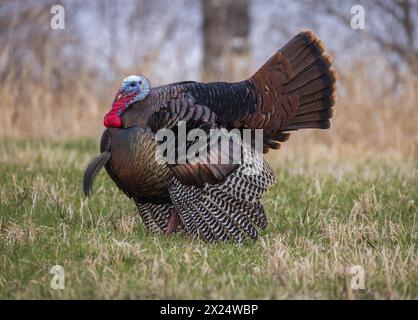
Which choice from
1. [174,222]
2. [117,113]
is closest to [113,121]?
[117,113]

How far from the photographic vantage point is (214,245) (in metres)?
4.16

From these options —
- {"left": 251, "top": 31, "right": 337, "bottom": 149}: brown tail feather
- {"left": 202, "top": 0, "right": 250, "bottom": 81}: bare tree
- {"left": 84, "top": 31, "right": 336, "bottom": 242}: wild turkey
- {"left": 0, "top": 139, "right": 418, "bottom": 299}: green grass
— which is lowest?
{"left": 0, "top": 139, "right": 418, "bottom": 299}: green grass

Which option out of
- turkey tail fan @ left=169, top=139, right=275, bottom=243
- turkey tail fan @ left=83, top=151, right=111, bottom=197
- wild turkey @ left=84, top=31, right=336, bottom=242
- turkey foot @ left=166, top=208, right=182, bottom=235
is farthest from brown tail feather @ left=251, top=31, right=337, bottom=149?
turkey tail fan @ left=83, top=151, right=111, bottom=197

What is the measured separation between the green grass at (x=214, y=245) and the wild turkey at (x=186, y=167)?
164mm

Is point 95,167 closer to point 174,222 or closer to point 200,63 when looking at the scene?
point 174,222

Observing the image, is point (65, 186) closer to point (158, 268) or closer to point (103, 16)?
point (158, 268)

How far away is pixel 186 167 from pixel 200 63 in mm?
6967

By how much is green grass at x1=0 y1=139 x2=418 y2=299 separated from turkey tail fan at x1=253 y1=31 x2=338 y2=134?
672 millimetres

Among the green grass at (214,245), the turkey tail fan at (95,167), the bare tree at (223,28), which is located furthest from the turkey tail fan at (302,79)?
the bare tree at (223,28)

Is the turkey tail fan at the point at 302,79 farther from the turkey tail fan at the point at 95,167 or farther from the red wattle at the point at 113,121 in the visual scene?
the turkey tail fan at the point at 95,167

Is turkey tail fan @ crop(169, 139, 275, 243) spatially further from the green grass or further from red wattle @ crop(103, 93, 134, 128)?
red wattle @ crop(103, 93, 134, 128)

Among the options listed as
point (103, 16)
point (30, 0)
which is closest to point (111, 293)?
point (30, 0)

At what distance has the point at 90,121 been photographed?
9125 mm

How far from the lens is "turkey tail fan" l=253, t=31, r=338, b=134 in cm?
473
